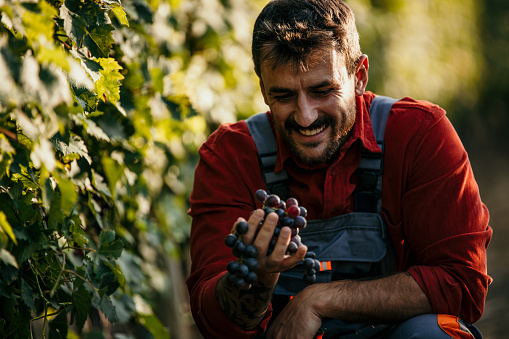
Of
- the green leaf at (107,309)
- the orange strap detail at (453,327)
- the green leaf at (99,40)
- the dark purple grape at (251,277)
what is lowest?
the orange strap detail at (453,327)

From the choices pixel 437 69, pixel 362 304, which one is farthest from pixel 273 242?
pixel 437 69

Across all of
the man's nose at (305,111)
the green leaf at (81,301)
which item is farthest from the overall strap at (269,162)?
the green leaf at (81,301)

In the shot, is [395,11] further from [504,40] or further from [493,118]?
[493,118]

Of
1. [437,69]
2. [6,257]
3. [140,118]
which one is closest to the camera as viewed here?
[6,257]

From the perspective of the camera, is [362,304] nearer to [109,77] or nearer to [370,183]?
[370,183]

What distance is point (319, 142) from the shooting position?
6.63 feet

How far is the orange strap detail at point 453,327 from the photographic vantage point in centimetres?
181

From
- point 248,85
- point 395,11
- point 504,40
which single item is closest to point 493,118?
point 504,40

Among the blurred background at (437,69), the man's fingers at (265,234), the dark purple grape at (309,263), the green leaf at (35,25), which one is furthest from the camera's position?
the blurred background at (437,69)

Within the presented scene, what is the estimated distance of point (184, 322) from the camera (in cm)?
369

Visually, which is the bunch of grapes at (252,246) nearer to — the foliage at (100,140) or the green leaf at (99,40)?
the foliage at (100,140)

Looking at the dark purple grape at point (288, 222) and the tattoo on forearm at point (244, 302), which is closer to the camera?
the dark purple grape at point (288, 222)

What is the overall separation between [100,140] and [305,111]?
2.37 ft

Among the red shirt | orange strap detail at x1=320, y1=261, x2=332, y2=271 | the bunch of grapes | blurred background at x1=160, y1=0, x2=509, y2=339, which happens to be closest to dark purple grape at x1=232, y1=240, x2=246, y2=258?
the bunch of grapes
